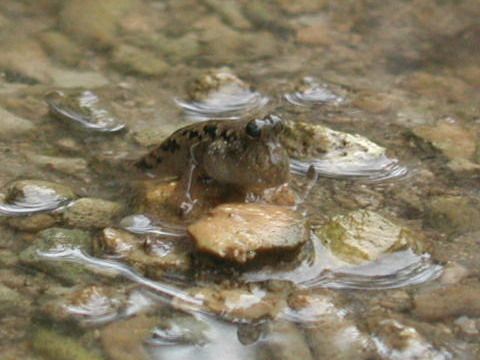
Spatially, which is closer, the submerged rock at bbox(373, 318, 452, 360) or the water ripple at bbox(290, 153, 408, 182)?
the submerged rock at bbox(373, 318, 452, 360)

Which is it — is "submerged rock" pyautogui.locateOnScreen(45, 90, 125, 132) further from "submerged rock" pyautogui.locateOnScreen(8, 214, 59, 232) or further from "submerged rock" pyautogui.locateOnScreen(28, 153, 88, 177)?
"submerged rock" pyautogui.locateOnScreen(8, 214, 59, 232)

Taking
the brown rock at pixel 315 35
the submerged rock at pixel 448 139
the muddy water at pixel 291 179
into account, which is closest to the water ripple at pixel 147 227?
the muddy water at pixel 291 179

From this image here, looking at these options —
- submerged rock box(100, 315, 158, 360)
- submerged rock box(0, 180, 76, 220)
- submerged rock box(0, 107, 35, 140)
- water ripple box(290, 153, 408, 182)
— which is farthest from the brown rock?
submerged rock box(100, 315, 158, 360)

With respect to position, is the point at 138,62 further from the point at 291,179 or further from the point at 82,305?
the point at 82,305

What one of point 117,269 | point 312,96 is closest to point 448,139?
point 312,96

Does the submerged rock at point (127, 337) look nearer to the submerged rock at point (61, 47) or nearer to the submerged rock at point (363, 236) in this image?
the submerged rock at point (363, 236)
